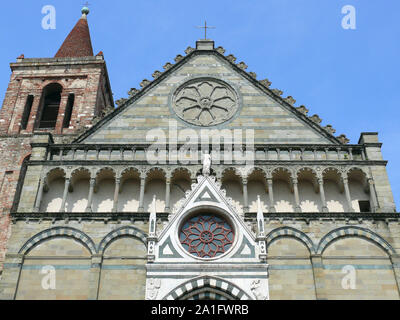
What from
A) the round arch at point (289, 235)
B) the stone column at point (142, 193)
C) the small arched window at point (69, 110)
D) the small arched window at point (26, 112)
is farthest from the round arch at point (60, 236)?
the small arched window at point (69, 110)

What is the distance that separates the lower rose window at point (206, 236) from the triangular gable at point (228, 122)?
13.9ft

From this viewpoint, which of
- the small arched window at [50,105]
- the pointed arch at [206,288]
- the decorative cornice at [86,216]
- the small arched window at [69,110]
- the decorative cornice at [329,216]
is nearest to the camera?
the pointed arch at [206,288]

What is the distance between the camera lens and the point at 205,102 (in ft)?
73.2

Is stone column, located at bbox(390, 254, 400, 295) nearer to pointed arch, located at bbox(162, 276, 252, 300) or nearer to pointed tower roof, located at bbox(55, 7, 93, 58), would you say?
pointed arch, located at bbox(162, 276, 252, 300)

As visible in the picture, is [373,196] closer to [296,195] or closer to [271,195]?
[296,195]

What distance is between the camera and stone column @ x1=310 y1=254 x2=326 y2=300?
16.9m

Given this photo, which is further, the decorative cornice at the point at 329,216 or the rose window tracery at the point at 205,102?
the rose window tracery at the point at 205,102

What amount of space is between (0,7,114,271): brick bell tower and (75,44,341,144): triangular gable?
13.1 ft

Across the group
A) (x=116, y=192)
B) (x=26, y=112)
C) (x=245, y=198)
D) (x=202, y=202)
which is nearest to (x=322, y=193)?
(x=245, y=198)

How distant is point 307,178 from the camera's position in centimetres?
2005

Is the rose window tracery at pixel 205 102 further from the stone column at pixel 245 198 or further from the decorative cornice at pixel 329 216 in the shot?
the decorative cornice at pixel 329 216

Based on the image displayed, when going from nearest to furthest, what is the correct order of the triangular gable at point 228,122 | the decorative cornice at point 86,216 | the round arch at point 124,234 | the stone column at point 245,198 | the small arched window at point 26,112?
the round arch at point 124,234, the decorative cornice at point 86,216, the stone column at point 245,198, the triangular gable at point 228,122, the small arched window at point 26,112

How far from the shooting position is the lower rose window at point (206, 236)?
697 inches

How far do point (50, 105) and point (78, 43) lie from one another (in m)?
5.11
